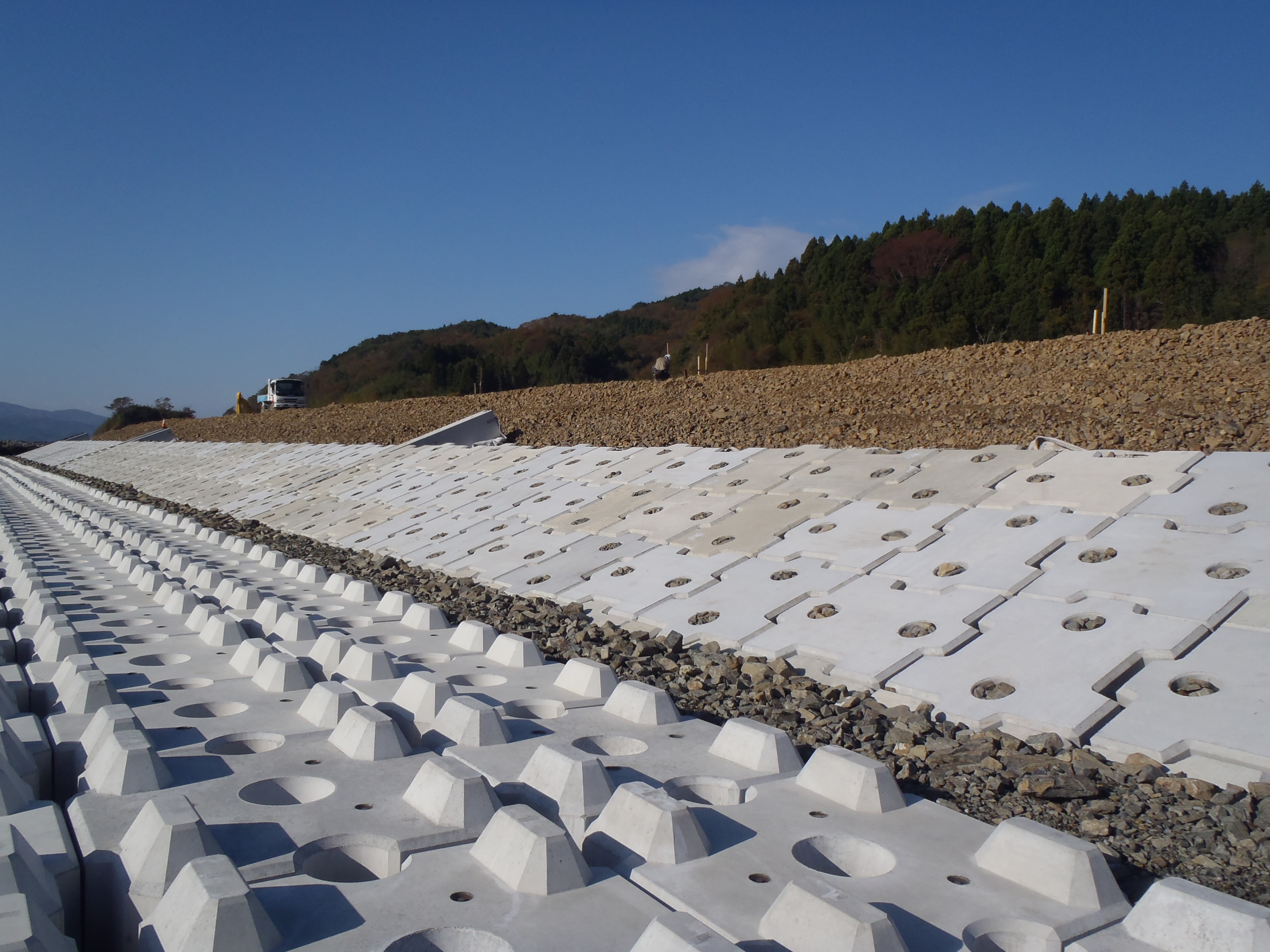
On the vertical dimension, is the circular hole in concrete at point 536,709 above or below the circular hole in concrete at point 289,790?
below

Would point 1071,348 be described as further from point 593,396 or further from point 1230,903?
point 1230,903

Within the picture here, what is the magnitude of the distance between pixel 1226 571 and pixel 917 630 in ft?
4.16

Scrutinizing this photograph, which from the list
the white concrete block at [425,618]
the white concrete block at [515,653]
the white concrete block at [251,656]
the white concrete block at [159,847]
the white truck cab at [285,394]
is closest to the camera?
the white concrete block at [159,847]

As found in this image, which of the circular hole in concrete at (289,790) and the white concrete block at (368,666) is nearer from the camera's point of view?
the circular hole in concrete at (289,790)

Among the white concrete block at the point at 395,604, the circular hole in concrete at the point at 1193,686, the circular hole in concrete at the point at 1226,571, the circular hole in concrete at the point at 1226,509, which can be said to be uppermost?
the circular hole in concrete at the point at 1226,509

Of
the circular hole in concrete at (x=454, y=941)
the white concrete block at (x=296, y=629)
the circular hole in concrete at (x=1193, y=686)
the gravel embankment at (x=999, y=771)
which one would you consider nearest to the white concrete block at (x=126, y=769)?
the circular hole in concrete at (x=454, y=941)

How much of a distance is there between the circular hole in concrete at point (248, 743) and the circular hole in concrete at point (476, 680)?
2.78ft

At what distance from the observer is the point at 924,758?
10.2 ft

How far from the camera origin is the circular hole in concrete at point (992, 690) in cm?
339

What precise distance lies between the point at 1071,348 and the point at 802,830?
956 centimetres

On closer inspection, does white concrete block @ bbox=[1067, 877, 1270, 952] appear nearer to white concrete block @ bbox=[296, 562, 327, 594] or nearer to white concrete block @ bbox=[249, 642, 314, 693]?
white concrete block @ bbox=[249, 642, 314, 693]

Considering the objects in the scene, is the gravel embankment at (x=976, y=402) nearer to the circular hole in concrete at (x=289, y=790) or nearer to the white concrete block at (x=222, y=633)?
the white concrete block at (x=222, y=633)

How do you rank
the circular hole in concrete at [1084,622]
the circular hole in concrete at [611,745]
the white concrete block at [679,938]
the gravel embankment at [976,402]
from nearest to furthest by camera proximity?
the white concrete block at [679,938]
the circular hole in concrete at [611,745]
the circular hole in concrete at [1084,622]
the gravel embankment at [976,402]

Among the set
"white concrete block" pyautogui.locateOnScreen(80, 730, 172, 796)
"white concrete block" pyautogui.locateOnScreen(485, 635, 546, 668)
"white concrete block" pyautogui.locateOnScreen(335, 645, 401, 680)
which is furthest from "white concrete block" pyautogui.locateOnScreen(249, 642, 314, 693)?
"white concrete block" pyautogui.locateOnScreen(80, 730, 172, 796)
